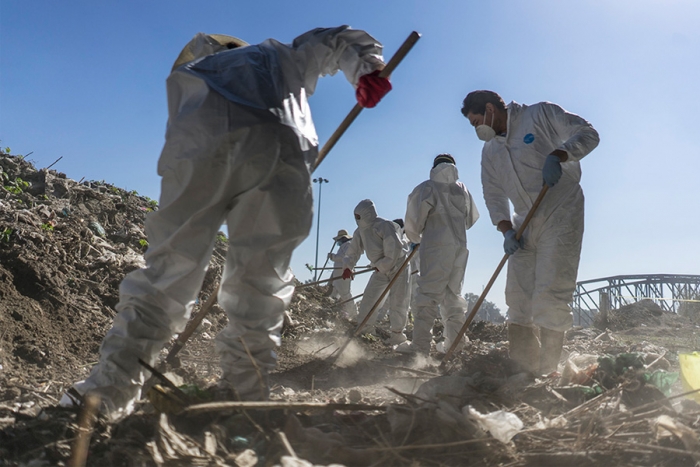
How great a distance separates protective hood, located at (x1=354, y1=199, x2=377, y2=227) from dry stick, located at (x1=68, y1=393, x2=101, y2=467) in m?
7.24

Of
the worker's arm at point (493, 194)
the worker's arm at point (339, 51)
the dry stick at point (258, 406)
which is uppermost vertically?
the worker's arm at point (493, 194)

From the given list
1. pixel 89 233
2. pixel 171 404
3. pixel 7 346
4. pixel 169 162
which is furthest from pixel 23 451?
pixel 89 233

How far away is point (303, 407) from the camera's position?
2158mm

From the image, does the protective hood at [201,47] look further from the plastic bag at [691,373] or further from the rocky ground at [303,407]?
the plastic bag at [691,373]

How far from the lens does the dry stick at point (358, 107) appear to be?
2775mm

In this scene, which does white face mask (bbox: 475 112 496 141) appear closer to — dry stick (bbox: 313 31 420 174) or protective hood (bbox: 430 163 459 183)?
dry stick (bbox: 313 31 420 174)

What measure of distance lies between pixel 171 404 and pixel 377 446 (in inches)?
33.5

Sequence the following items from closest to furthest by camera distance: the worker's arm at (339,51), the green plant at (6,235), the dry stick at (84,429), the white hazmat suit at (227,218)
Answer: the dry stick at (84,429), the white hazmat suit at (227,218), the worker's arm at (339,51), the green plant at (6,235)

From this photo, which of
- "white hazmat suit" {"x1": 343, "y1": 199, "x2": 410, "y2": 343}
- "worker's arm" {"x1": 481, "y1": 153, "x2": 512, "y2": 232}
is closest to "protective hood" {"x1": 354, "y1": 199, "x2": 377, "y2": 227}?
"white hazmat suit" {"x1": 343, "y1": 199, "x2": 410, "y2": 343}

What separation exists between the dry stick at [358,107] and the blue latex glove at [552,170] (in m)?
1.45

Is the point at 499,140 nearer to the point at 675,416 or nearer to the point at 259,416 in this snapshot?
the point at 675,416

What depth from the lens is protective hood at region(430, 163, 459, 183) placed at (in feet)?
21.8

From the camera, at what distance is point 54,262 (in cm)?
554

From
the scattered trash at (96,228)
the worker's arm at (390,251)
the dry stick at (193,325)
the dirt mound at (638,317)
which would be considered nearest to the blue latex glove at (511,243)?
the dry stick at (193,325)
